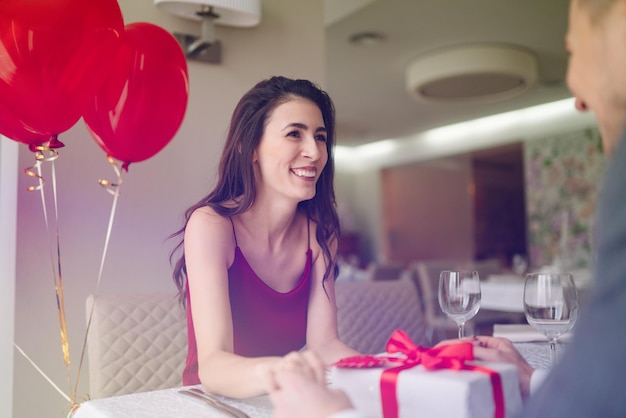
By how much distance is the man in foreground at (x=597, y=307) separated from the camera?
19.7 inches

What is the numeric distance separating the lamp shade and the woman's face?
81 centimetres

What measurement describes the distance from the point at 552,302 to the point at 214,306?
2.32 ft

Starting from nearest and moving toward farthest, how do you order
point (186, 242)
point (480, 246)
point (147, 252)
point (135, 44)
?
point (186, 242), point (135, 44), point (147, 252), point (480, 246)

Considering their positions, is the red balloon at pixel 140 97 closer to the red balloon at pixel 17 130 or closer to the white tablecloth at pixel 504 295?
the red balloon at pixel 17 130

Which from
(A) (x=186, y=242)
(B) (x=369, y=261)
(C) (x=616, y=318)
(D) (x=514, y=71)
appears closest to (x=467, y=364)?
(C) (x=616, y=318)

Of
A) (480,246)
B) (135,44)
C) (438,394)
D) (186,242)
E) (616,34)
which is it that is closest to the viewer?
(616,34)

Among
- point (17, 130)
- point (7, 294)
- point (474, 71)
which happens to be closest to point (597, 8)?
point (17, 130)

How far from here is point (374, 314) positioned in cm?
225

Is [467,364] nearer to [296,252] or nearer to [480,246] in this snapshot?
[296,252]

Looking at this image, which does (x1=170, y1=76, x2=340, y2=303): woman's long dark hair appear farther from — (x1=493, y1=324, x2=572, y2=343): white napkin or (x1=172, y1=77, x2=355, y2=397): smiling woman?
(x1=493, y1=324, x2=572, y2=343): white napkin

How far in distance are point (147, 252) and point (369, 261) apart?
8.51 metres

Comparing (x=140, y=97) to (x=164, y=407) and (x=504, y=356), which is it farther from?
(x=504, y=356)

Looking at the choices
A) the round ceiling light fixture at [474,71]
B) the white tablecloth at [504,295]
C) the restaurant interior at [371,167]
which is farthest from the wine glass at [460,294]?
→ the round ceiling light fixture at [474,71]

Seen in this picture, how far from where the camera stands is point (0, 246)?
2.07m
